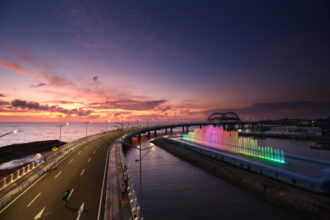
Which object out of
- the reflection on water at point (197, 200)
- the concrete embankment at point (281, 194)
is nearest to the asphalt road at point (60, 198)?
the reflection on water at point (197, 200)

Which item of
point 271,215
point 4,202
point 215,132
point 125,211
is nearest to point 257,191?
point 271,215

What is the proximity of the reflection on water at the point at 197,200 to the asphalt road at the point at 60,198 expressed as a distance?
342 inches

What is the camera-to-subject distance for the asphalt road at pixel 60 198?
17828 millimetres

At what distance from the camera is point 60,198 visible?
21.4 m

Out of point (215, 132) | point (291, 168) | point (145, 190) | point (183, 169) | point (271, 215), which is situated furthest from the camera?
point (215, 132)

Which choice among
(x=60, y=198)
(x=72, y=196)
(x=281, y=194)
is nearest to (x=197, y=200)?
(x=281, y=194)

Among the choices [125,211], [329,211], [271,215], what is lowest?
[271,215]

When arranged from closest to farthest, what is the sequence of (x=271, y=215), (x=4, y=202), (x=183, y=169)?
(x=4, y=202) → (x=271, y=215) → (x=183, y=169)

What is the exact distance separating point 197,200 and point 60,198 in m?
20.6

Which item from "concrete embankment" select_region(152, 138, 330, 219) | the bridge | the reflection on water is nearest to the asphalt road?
the bridge

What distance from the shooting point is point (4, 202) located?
2034 cm

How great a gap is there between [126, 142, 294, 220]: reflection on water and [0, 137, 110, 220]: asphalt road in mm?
8692

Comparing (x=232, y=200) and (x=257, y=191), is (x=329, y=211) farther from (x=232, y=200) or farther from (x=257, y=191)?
(x=232, y=200)

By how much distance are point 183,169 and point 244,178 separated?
56.7 ft
